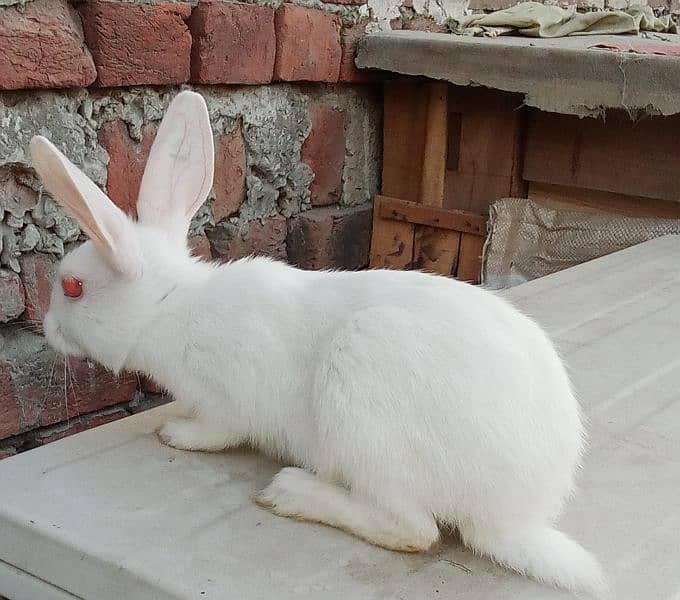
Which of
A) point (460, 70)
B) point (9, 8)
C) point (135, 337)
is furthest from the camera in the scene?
point (460, 70)

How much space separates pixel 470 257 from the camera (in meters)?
2.69

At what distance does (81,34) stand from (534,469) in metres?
1.30

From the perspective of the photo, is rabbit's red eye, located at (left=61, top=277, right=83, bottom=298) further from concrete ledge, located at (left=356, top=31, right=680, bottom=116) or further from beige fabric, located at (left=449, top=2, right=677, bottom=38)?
beige fabric, located at (left=449, top=2, right=677, bottom=38)

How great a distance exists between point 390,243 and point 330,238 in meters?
0.27

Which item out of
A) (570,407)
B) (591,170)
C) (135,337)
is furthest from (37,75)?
(591,170)

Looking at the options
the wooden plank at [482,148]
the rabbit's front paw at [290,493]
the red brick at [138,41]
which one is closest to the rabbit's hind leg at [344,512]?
the rabbit's front paw at [290,493]

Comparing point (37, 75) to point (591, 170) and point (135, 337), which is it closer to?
point (135, 337)

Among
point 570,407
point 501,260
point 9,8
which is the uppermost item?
point 9,8

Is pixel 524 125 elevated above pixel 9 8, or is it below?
below

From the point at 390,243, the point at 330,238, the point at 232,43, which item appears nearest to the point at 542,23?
the point at 390,243

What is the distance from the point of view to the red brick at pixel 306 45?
2.25m

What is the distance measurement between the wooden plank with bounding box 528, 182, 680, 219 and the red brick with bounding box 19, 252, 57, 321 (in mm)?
1500

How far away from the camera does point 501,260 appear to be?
2.56 meters

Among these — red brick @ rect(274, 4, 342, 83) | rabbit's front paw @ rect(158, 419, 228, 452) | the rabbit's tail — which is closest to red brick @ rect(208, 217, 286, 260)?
red brick @ rect(274, 4, 342, 83)
